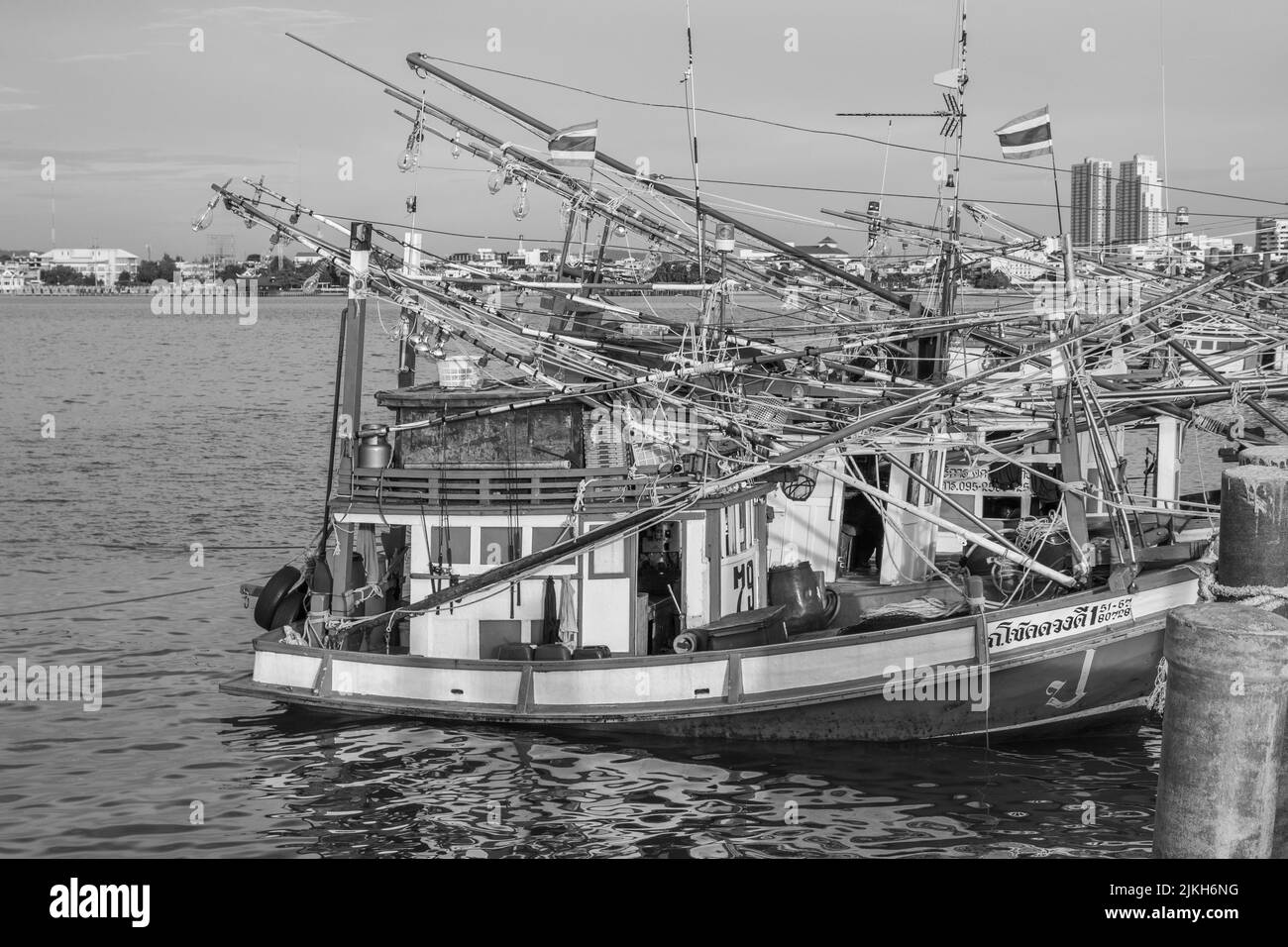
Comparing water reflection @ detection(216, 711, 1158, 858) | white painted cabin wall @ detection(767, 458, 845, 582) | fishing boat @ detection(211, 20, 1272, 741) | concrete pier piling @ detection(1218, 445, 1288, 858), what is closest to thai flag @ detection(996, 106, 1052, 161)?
fishing boat @ detection(211, 20, 1272, 741)

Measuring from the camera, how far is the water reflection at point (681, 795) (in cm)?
1606

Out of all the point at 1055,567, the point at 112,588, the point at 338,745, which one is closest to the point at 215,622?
the point at 112,588

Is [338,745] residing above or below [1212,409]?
below

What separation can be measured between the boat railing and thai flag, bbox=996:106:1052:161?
650 centimetres

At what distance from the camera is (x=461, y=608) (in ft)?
64.7

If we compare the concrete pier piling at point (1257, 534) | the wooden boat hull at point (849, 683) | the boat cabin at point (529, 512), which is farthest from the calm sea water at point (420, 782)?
the concrete pier piling at point (1257, 534)

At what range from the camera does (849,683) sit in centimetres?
1853

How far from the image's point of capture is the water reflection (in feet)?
52.7

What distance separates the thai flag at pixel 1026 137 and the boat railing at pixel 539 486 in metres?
6.50

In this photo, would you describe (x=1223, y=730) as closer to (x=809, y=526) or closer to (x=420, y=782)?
(x=420, y=782)

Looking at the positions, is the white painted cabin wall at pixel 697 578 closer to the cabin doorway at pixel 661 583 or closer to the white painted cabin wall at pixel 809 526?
the cabin doorway at pixel 661 583

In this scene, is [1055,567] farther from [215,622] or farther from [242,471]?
[242,471]

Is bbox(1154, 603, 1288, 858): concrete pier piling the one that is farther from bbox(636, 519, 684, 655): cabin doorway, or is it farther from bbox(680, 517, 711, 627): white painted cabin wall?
bbox(636, 519, 684, 655): cabin doorway

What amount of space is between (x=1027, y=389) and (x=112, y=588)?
19081 millimetres
